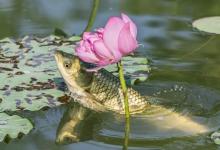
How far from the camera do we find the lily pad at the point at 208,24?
4410 millimetres

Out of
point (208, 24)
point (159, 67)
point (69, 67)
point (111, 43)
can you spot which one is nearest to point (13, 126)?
point (69, 67)

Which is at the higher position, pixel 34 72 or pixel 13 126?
pixel 34 72

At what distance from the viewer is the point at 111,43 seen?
255 cm

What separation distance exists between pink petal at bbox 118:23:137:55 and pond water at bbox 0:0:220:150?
54 cm

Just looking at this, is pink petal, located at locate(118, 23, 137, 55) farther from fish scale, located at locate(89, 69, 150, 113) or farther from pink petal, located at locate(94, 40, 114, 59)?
fish scale, located at locate(89, 69, 150, 113)

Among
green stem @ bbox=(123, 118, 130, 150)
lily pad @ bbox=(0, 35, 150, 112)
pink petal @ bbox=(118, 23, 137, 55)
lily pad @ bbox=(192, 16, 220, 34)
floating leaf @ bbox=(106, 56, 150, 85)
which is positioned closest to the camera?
pink petal @ bbox=(118, 23, 137, 55)

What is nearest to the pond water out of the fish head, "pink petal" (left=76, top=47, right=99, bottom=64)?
the fish head

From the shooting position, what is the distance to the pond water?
299 cm

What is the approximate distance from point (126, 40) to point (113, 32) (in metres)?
0.06

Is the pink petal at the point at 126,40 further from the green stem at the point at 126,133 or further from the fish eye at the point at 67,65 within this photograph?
the fish eye at the point at 67,65

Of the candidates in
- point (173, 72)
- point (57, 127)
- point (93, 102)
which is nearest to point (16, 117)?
point (57, 127)

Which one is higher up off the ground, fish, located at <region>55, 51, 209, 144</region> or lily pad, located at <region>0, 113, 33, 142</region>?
fish, located at <region>55, 51, 209, 144</region>

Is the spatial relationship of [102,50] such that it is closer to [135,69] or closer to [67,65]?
[67,65]

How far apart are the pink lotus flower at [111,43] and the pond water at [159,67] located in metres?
0.50
